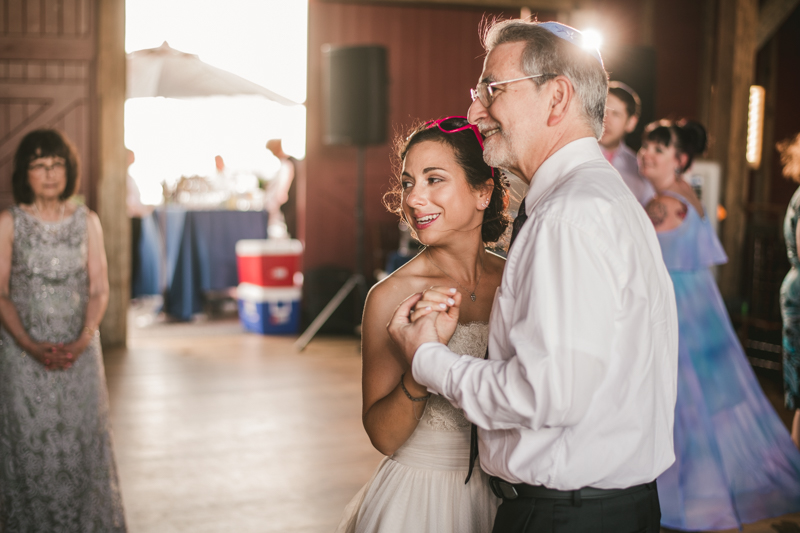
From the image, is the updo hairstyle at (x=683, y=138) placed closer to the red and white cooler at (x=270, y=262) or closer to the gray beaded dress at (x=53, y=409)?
the gray beaded dress at (x=53, y=409)

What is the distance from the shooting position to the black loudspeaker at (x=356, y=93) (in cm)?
608

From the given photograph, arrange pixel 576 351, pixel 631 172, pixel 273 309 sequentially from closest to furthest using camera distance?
pixel 576 351 → pixel 631 172 → pixel 273 309

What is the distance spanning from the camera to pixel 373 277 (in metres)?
7.12

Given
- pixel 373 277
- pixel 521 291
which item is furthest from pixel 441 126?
pixel 373 277

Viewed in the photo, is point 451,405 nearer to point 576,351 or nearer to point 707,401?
point 576,351

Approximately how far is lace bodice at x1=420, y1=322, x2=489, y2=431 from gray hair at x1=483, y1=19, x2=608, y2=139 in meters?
0.52

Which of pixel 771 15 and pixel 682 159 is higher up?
pixel 771 15

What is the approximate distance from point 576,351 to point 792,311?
248 cm

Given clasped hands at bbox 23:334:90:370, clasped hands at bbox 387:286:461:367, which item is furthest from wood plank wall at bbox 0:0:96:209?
clasped hands at bbox 387:286:461:367

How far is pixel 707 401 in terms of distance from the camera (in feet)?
9.70

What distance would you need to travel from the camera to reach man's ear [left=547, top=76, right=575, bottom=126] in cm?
117

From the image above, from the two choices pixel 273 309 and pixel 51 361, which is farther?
pixel 273 309

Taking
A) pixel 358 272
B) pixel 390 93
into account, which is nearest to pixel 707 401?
pixel 358 272

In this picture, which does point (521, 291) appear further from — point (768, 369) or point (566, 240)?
point (768, 369)
